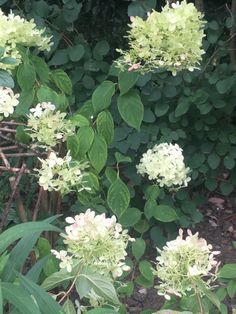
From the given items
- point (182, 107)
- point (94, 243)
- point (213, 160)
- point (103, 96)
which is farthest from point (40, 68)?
point (213, 160)

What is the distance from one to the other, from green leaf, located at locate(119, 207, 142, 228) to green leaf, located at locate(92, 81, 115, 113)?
1.26ft

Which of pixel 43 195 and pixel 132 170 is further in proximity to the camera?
pixel 132 170

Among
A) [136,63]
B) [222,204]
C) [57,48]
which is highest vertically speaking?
[57,48]

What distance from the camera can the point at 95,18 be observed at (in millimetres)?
3803

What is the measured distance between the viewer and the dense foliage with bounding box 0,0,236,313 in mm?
1866

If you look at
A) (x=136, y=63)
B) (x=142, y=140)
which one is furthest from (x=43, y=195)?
(x=142, y=140)

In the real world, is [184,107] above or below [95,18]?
below

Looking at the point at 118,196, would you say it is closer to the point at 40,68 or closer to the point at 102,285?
the point at 40,68

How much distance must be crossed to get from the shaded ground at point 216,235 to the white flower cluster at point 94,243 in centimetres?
139

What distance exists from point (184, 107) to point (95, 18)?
107cm

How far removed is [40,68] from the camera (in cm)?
195

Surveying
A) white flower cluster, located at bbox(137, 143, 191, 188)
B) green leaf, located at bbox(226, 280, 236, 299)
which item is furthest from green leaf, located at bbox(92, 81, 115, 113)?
green leaf, located at bbox(226, 280, 236, 299)

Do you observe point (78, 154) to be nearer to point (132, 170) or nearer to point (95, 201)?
point (95, 201)

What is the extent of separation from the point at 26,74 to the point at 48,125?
0.74ft
